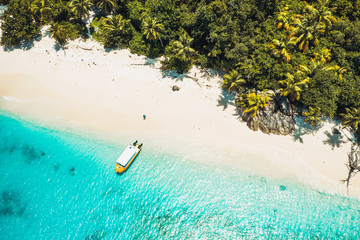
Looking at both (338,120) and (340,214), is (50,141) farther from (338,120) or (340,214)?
(338,120)

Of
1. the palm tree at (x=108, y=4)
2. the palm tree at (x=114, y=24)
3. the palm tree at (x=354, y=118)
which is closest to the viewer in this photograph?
the palm tree at (x=354, y=118)

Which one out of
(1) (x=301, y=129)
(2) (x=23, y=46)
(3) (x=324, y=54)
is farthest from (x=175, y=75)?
(2) (x=23, y=46)

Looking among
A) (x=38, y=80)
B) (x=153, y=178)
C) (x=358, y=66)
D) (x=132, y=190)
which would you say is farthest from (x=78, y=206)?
(x=358, y=66)

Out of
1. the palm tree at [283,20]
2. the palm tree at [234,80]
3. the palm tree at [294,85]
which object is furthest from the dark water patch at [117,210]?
the palm tree at [283,20]

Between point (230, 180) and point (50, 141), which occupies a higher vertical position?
point (230, 180)

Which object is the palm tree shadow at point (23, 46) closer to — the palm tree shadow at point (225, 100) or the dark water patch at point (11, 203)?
the dark water patch at point (11, 203)
